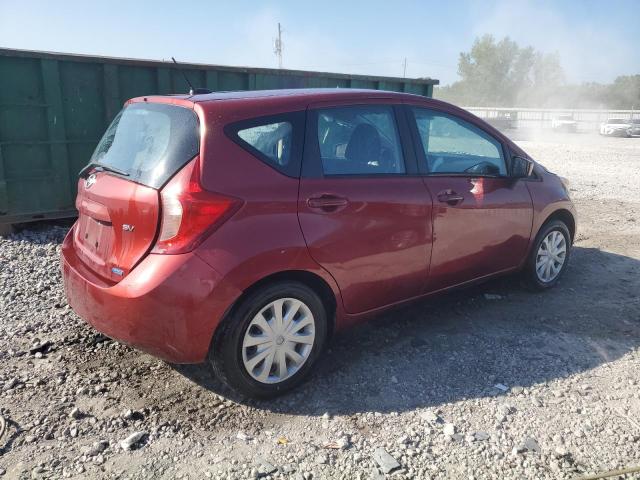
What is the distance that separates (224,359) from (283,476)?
2.41 feet

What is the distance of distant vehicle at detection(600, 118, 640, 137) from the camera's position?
122 ft

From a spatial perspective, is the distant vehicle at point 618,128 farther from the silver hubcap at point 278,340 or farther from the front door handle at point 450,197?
the silver hubcap at point 278,340

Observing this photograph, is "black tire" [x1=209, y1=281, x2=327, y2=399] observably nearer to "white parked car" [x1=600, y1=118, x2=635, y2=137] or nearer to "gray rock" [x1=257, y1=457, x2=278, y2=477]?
"gray rock" [x1=257, y1=457, x2=278, y2=477]

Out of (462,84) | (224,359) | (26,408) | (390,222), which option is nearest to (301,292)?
(224,359)

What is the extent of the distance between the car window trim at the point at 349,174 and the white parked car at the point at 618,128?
39479 mm

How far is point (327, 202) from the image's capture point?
331 cm

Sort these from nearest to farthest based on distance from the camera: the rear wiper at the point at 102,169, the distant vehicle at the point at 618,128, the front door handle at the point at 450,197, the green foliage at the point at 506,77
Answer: the rear wiper at the point at 102,169 → the front door handle at the point at 450,197 → the distant vehicle at the point at 618,128 → the green foliage at the point at 506,77

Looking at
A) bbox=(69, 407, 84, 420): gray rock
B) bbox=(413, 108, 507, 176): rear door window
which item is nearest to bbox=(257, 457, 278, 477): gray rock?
bbox=(69, 407, 84, 420): gray rock

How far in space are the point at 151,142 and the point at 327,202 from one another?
1.10 metres

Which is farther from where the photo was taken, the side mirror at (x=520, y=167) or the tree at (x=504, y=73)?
the tree at (x=504, y=73)

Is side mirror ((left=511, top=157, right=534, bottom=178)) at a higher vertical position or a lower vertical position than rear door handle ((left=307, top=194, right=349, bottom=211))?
higher

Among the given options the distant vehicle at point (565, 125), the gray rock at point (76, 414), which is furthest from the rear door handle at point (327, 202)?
the distant vehicle at point (565, 125)

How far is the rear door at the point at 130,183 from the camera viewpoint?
298cm

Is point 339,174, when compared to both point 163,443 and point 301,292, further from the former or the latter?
point 163,443
